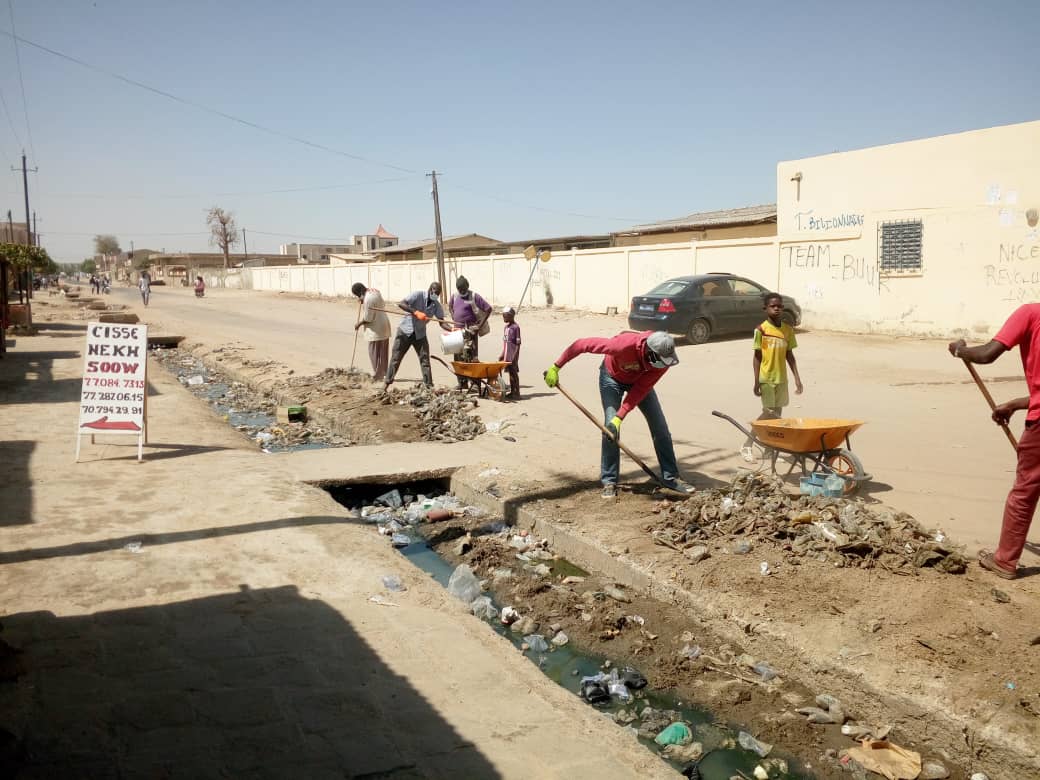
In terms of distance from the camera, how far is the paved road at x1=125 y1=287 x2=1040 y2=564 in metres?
7.06

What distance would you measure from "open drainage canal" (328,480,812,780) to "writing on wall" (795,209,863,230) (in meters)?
15.3

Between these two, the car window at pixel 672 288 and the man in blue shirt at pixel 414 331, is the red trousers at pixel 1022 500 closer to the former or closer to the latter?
the man in blue shirt at pixel 414 331

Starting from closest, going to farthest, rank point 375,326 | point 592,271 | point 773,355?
point 773,355 < point 375,326 < point 592,271

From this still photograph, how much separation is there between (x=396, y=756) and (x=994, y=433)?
8.25 meters

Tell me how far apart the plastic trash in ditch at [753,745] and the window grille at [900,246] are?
16114 millimetres

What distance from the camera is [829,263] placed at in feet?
63.4

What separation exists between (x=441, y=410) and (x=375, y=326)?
3.04 m

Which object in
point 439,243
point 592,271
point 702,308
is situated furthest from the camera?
point 439,243

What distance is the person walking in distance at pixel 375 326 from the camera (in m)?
13.1

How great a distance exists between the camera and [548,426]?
33.4ft

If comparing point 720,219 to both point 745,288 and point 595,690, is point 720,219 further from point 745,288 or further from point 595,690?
point 595,690

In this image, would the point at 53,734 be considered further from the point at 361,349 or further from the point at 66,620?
the point at 361,349

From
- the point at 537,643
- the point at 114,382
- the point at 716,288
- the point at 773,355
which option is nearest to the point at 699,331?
the point at 716,288

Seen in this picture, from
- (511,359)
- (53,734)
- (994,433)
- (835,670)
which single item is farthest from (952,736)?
(511,359)
